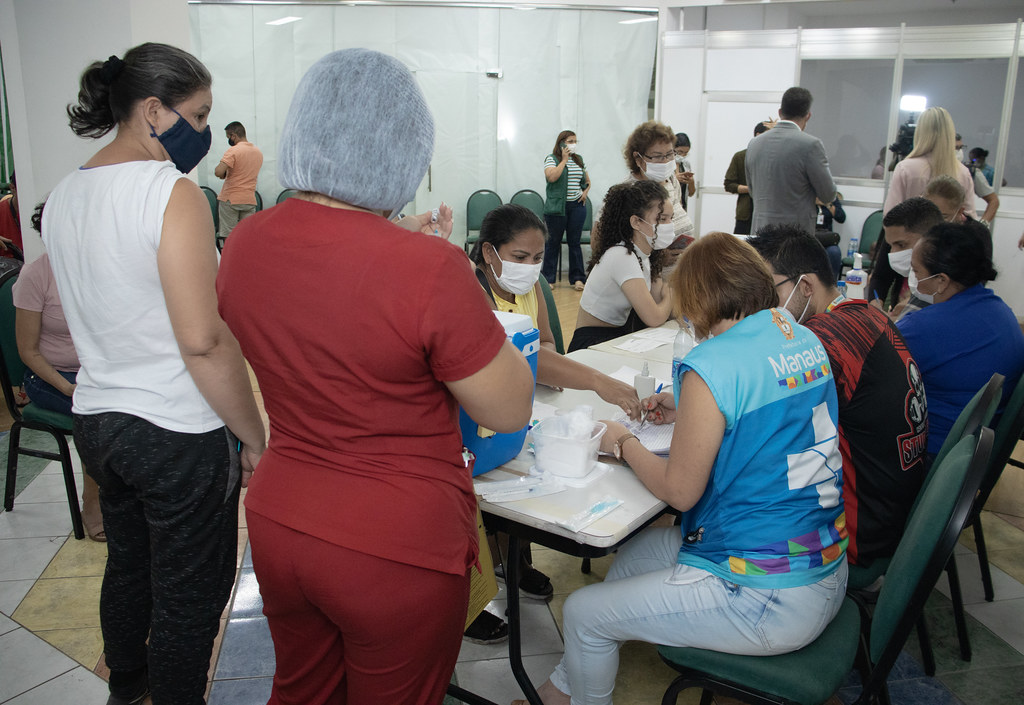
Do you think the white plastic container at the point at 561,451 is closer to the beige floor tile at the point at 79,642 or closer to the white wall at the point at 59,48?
the beige floor tile at the point at 79,642

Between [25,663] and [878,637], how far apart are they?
2.18m

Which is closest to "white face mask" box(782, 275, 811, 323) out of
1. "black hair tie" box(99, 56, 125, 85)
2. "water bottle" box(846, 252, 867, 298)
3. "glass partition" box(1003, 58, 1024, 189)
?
"water bottle" box(846, 252, 867, 298)

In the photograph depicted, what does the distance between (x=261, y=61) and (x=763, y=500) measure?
7.95 meters

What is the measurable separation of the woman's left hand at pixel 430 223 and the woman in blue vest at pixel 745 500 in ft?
1.76

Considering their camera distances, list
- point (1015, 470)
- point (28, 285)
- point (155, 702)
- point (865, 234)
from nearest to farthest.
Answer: point (155, 702)
point (28, 285)
point (1015, 470)
point (865, 234)

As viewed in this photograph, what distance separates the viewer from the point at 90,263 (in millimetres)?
1495

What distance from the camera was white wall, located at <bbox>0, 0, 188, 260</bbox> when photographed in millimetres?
2768

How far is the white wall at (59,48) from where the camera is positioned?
2768mm

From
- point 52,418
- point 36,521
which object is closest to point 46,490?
point 36,521

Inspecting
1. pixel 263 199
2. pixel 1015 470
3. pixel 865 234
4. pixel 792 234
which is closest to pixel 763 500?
pixel 792 234

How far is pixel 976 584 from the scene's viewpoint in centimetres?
263

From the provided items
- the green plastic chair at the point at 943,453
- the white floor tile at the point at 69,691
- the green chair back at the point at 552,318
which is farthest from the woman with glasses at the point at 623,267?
the white floor tile at the point at 69,691

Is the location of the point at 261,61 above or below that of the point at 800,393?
above

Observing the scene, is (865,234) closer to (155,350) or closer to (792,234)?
(792,234)
